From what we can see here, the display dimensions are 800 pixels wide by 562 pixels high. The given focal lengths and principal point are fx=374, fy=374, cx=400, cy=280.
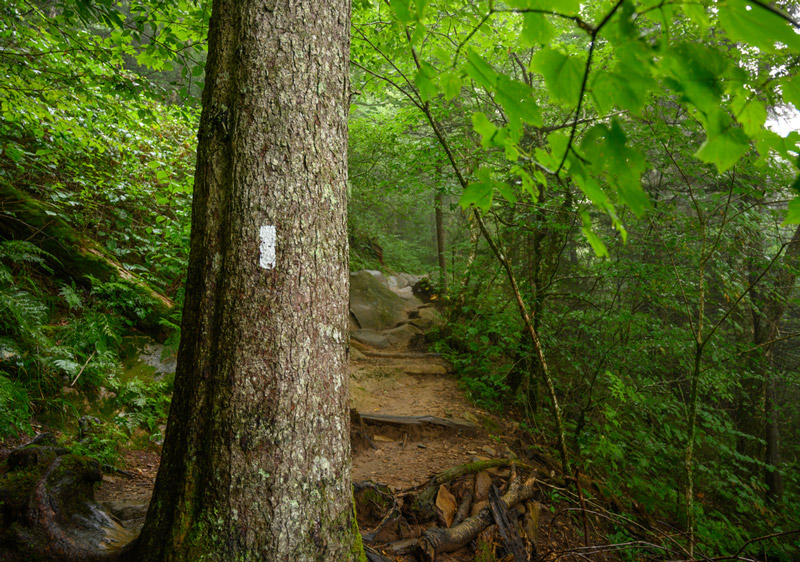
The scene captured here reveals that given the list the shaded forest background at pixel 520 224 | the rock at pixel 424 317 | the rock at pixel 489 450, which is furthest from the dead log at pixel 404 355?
the rock at pixel 489 450

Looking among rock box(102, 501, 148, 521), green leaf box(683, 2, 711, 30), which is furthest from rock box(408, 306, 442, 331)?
green leaf box(683, 2, 711, 30)

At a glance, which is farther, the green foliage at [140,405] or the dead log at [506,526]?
the green foliage at [140,405]

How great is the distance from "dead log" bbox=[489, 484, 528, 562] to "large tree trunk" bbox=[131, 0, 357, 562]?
1818mm

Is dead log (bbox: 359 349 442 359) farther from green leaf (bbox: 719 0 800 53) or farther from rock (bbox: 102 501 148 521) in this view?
green leaf (bbox: 719 0 800 53)

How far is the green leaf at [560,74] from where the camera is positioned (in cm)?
84

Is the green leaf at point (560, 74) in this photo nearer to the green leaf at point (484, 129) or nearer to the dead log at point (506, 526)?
the green leaf at point (484, 129)

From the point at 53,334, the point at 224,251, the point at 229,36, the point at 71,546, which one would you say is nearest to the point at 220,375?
the point at 224,251

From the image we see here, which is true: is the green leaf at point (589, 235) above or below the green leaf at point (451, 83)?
below

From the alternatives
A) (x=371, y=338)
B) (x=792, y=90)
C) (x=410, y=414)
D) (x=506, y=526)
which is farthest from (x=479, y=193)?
(x=371, y=338)

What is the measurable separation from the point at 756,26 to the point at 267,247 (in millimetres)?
1566

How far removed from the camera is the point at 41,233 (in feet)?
15.6

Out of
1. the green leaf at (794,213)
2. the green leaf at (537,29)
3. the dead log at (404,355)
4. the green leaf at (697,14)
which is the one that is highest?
the green leaf at (537,29)

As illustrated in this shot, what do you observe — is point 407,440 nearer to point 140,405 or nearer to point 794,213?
point 140,405

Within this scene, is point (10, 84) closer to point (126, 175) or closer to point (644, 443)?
point (126, 175)
